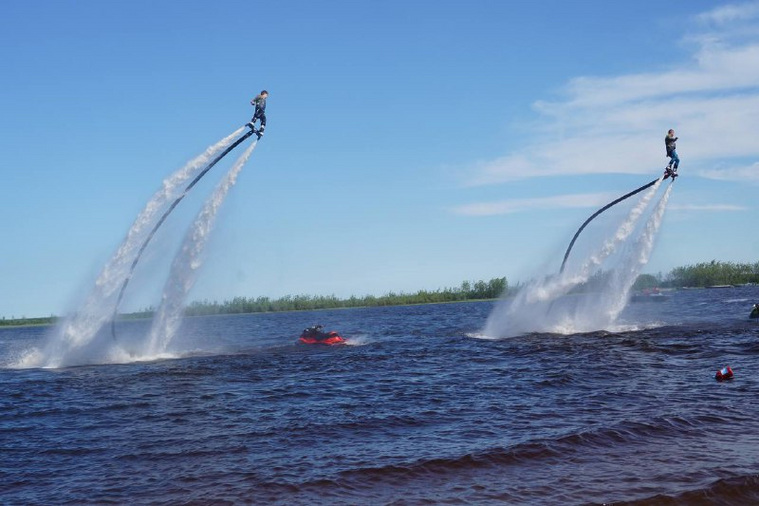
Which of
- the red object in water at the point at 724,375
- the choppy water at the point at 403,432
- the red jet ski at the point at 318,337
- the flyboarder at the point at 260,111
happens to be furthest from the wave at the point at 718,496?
the red jet ski at the point at 318,337

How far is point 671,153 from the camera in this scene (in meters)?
35.2

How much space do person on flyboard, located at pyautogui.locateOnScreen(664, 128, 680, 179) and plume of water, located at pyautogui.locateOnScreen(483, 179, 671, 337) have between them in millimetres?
6170

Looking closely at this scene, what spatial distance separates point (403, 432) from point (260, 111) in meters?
17.2

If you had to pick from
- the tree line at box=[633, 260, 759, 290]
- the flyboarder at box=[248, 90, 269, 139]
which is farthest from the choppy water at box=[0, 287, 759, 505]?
the tree line at box=[633, 260, 759, 290]

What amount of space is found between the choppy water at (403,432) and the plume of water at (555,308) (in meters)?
9.73

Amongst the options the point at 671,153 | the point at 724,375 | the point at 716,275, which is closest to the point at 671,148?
the point at 671,153

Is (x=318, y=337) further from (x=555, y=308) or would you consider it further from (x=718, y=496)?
(x=718, y=496)

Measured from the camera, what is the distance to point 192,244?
36.8 meters

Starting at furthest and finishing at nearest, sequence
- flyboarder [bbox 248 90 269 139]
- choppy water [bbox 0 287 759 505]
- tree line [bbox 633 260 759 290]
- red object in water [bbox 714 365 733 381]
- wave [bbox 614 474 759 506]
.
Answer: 1. tree line [bbox 633 260 759 290]
2. flyboarder [bbox 248 90 269 139]
3. red object in water [bbox 714 365 733 381]
4. choppy water [bbox 0 287 759 505]
5. wave [bbox 614 474 759 506]

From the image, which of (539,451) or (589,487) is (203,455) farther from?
(589,487)

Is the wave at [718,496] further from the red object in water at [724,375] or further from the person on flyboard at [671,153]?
the person on flyboard at [671,153]

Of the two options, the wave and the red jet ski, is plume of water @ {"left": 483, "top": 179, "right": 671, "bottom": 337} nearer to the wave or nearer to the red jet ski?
the red jet ski

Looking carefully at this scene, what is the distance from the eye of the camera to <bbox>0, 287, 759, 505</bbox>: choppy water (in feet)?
45.6

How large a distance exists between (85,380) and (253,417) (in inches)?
566
